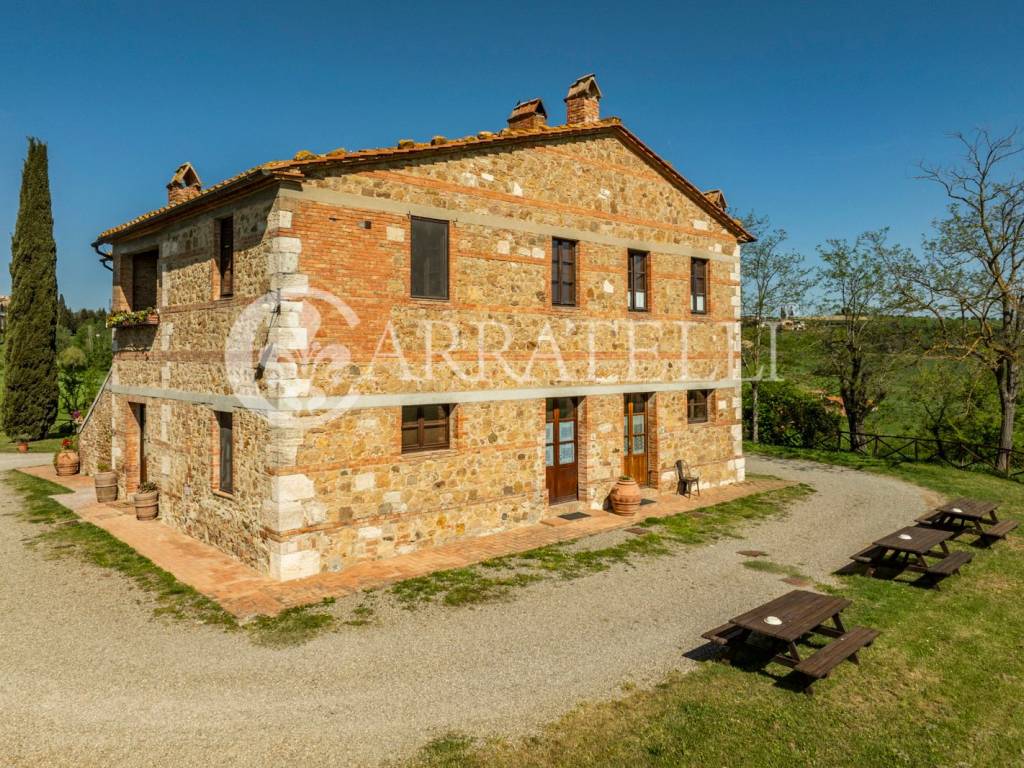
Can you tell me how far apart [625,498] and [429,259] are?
6287mm

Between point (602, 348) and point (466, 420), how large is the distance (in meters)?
3.82

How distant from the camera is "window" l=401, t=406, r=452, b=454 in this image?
1034cm

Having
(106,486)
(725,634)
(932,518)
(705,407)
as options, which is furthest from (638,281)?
(106,486)

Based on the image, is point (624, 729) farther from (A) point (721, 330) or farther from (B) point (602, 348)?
(A) point (721, 330)

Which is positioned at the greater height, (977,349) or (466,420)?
(977,349)

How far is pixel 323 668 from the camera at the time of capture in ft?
21.6

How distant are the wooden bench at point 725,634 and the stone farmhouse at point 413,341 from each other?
524 cm

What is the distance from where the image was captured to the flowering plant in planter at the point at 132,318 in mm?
12367

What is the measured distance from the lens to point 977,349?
1812cm

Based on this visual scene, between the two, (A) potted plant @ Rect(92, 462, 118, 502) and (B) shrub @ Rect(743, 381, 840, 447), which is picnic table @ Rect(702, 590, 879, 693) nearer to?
(A) potted plant @ Rect(92, 462, 118, 502)

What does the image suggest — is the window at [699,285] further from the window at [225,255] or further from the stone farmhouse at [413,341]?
the window at [225,255]

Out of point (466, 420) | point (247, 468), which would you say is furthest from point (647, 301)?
point (247, 468)

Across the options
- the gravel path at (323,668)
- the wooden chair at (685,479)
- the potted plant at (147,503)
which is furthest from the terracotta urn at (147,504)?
the wooden chair at (685,479)

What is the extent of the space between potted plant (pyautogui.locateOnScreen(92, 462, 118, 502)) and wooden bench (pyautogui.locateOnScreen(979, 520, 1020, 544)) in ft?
56.9
